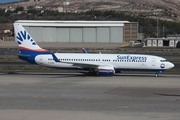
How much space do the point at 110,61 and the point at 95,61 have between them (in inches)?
72.5

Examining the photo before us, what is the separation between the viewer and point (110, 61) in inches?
2279

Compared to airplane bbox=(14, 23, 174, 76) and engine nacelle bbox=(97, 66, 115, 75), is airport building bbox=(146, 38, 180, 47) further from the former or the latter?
engine nacelle bbox=(97, 66, 115, 75)

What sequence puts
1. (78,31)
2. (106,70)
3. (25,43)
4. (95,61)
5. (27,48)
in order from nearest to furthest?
(106,70) < (95,61) < (27,48) < (25,43) < (78,31)

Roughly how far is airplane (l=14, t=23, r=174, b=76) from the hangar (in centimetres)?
8922

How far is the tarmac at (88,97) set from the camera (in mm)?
32531

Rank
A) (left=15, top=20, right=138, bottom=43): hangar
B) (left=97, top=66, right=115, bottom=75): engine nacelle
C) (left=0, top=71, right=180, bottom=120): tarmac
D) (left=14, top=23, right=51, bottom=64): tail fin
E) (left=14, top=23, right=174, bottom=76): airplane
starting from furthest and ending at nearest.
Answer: (left=15, top=20, right=138, bottom=43): hangar → (left=14, top=23, right=51, bottom=64): tail fin → (left=14, top=23, right=174, bottom=76): airplane → (left=97, top=66, right=115, bottom=75): engine nacelle → (left=0, top=71, right=180, bottom=120): tarmac

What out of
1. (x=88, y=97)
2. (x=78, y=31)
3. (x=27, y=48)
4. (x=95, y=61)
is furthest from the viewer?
(x=78, y=31)

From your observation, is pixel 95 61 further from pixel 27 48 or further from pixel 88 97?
pixel 88 97

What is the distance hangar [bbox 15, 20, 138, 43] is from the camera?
14925 cm

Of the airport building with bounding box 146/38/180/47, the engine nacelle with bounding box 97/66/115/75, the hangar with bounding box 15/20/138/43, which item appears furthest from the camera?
the hangar with bounding box 15/20/138/43

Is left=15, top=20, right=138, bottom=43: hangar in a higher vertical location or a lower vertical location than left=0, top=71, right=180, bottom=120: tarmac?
lower

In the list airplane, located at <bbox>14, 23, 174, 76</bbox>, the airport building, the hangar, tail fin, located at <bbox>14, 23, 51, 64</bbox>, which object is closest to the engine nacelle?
airplane, located at <bbox>14, 23, 174, 76</bbox>

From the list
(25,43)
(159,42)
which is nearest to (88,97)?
(25,43)

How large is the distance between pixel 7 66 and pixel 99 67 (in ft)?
54.6
